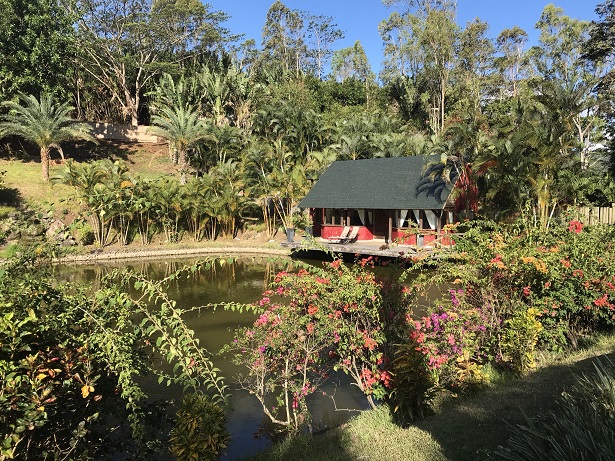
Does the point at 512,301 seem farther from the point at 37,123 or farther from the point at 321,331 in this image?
the point at 37,123

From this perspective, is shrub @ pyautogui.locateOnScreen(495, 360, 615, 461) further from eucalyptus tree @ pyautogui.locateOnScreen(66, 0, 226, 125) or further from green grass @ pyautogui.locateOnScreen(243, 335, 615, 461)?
eucalyptus tree @ pyautogui.locateOnScreen(66, 0, 226, 125)

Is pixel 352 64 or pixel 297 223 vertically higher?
pixel 352 64

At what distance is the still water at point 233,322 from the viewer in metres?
7.16

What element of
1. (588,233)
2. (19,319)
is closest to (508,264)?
(588,233)

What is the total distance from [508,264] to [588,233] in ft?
8.77

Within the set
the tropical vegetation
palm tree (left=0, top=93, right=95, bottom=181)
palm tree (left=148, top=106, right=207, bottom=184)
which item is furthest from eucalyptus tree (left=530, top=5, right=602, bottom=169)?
palm tree (left=0, top=93, right=95, bottom=181)

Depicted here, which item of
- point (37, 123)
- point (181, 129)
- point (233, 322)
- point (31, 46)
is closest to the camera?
point (233, 322)

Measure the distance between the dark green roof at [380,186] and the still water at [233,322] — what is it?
18.2 ft

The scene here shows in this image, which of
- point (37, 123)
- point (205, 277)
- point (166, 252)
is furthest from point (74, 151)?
point (205, 277)

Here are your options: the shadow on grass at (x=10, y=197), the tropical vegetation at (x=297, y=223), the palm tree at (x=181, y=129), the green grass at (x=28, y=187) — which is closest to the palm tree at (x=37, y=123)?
the tropical vegetation at (x=297, y=223)

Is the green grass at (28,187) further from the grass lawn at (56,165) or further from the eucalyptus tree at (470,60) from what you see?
the eucalyptus tree at (470,60)

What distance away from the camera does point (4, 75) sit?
31.2 m

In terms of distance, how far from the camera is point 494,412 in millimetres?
4996

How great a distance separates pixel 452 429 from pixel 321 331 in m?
1.95
